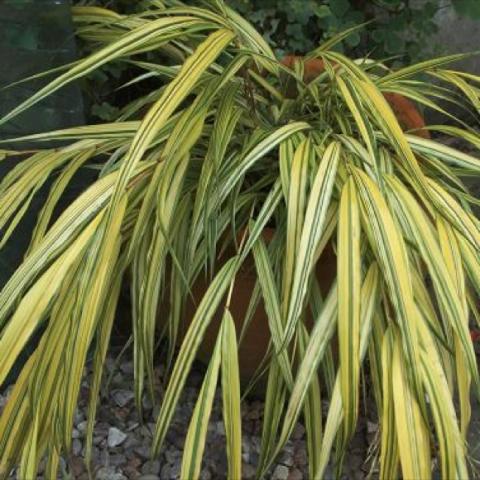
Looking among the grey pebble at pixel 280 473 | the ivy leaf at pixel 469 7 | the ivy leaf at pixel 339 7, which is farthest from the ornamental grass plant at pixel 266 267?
the ivy leaf at pixel 469 7

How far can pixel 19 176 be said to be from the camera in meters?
1.45

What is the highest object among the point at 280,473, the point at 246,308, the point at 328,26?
the point at 328,26

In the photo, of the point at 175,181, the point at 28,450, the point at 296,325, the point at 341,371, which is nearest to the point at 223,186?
the point at 175,181

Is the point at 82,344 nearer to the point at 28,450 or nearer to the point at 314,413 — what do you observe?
the point at 28,450

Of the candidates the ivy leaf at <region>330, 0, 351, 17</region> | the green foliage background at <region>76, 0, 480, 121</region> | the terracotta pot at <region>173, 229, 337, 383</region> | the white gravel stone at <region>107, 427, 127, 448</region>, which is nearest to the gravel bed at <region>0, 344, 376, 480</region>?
the white gravel stone at <region>107, 427, 127, 448</region>

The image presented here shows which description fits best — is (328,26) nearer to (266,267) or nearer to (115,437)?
(266,267)

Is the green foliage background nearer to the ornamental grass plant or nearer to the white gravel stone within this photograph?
the ornamental grass plant

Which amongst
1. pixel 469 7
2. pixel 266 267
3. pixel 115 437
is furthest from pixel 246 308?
pixel 469 7

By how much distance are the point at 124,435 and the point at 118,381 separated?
0.53 feet

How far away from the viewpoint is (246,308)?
1494 millimetres

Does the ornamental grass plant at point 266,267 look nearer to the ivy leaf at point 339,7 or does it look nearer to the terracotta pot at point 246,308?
the terracotta pot at point 246,308

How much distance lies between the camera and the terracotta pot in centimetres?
144

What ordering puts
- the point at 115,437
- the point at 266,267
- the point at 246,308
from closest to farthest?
1. the point at 266,267
2. the point at 246,308
3. the point at 115,437

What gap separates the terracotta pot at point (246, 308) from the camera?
56.8 inches
